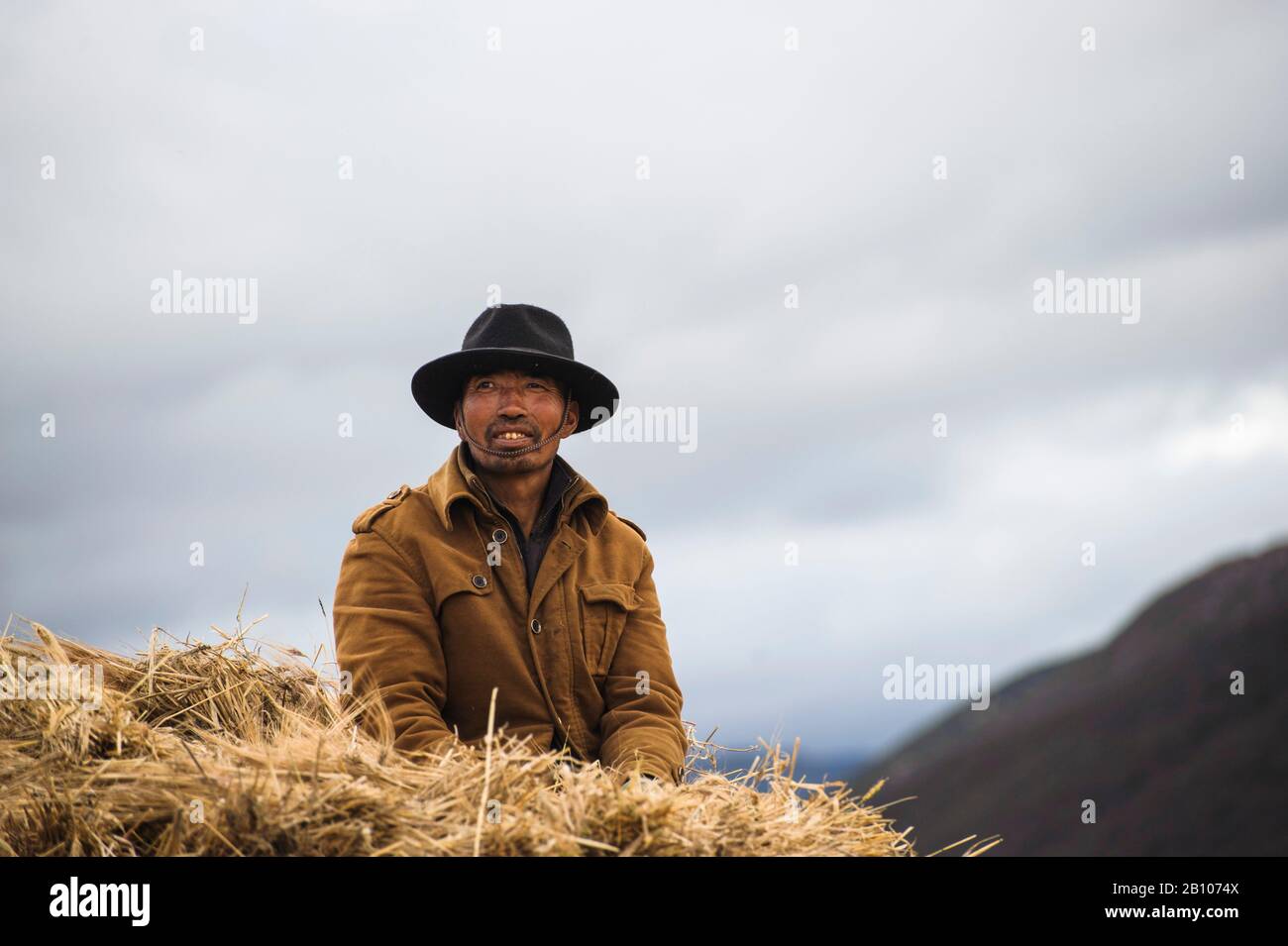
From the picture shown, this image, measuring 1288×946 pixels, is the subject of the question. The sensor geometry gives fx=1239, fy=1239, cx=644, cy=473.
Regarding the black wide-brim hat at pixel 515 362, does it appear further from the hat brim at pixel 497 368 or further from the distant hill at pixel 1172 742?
the distant hill at pixel 1172 742

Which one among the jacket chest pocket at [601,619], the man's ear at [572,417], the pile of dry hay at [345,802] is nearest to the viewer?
the pile of dry hay at [345,802]

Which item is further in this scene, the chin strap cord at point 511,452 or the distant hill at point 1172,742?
the distant hill at point 1172,742

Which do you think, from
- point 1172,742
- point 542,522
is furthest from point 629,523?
point 1172,742

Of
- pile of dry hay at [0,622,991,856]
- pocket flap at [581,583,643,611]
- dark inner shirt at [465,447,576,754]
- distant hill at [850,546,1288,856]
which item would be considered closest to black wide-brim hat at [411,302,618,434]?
dark inner shirt at [465,447,576,754]

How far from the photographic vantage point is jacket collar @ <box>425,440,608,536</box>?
5.25 meters

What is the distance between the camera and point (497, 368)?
17.5 ft

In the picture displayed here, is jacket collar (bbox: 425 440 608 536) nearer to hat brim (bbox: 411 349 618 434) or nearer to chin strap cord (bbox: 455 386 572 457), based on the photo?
chin strap cord (bbox: 455 386 572 457)

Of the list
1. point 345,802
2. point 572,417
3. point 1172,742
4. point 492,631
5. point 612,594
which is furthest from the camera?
point 1172,742

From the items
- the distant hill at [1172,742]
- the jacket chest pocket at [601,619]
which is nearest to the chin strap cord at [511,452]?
the jacket chest pocket at [601,619]

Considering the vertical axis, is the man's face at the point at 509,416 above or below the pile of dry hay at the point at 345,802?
above

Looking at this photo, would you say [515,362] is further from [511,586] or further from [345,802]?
[345,802]

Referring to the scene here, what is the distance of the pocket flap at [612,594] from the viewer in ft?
17.6

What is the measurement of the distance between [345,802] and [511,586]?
6.21ft

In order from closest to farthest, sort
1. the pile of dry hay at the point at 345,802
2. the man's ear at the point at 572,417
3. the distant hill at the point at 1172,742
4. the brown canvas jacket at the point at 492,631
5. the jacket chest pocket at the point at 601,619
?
the pile of dry hay at the point at 345,802, the brown canvas jacket at the point at 492,631, the jacket chest pocket at the point at 601,619, the man's ear at the point at 572,417, the distant hill at the point at 1172,742
